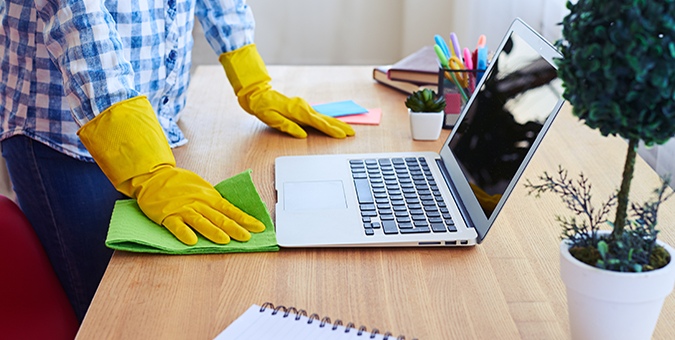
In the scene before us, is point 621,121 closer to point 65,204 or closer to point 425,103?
point 425,103

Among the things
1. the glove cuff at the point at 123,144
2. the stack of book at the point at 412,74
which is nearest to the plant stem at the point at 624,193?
the glove cuff at the point at 123,144

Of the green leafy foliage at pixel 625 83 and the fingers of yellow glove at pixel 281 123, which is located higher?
the green leafy foliage at pixel 625 83

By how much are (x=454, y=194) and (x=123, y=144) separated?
49 cm

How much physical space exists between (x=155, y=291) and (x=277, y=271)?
0.48 feet

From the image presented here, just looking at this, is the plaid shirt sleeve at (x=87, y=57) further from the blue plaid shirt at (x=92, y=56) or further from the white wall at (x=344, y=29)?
the white wall at (x=344, y=29)

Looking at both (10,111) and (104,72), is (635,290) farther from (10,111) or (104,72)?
(10,111)

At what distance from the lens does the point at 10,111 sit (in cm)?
137

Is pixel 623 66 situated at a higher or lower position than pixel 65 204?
higher

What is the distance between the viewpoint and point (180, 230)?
105cm

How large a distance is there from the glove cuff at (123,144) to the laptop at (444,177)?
0.20 m

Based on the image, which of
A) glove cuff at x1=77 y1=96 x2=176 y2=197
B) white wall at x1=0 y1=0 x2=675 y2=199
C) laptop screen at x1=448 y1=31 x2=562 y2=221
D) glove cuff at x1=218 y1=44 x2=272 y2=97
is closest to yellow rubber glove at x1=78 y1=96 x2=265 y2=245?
glove cuff at x1=77 y1=96 x2=176 y2=197

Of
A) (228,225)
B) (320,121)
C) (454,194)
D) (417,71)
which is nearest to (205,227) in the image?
(228,225)

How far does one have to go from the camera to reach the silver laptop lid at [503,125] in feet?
3.39

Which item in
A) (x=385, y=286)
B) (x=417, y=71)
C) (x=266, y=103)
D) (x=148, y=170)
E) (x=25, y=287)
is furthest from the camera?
(x=417, y=71)
